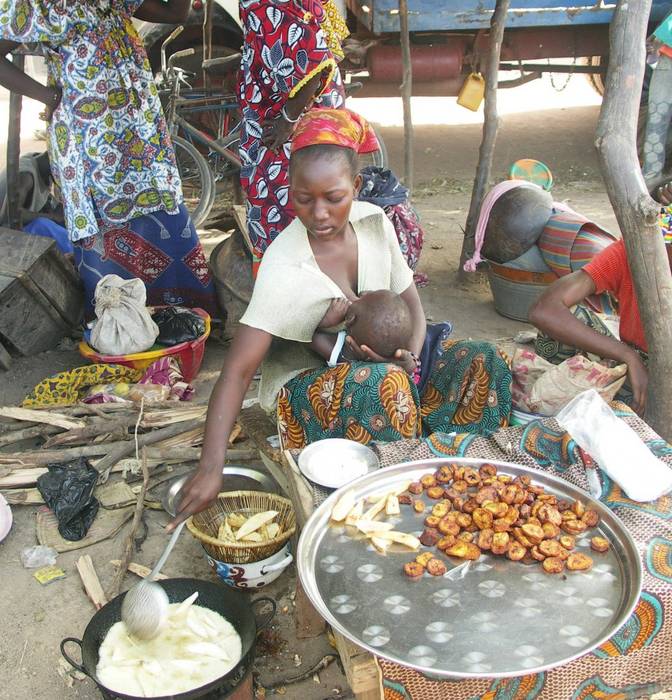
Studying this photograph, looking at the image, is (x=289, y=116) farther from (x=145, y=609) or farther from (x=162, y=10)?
(x=145, y=609)

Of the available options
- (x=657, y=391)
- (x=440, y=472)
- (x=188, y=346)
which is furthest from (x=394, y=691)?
(x=188, y=346)

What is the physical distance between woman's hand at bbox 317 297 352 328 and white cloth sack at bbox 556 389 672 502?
771mm

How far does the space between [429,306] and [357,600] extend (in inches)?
128

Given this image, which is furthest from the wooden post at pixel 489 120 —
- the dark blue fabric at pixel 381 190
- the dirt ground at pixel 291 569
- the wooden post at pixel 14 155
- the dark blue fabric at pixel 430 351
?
the wooden post at pixel 14 155

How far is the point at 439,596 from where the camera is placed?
161 cm

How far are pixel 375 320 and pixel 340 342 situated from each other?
148 mm

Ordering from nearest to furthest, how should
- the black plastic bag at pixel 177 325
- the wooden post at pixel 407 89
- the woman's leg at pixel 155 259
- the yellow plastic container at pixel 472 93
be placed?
the black plastic bag at pixel 177 325, the woman's leg at pixel 155 259, the wooden post at pixel 407 89, the yellow plastic container at pixel 472 93

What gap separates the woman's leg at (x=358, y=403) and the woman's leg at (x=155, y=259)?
1923 millimetres

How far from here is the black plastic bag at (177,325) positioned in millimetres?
3773

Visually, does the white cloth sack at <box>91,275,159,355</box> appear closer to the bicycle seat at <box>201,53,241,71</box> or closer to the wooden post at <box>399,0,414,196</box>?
the wooden post at <box>399,0,414,196</box>

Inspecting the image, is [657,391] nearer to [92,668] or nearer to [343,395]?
[343,395]

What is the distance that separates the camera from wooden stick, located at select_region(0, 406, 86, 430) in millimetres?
3240

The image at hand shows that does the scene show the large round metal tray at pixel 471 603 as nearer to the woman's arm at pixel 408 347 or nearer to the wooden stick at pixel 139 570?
the woman's arm at pixel 408 347

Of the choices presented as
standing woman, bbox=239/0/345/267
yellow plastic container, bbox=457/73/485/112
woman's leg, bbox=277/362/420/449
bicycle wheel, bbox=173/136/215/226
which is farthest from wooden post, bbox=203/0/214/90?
woman's leg, bbox=277/362/420/449
